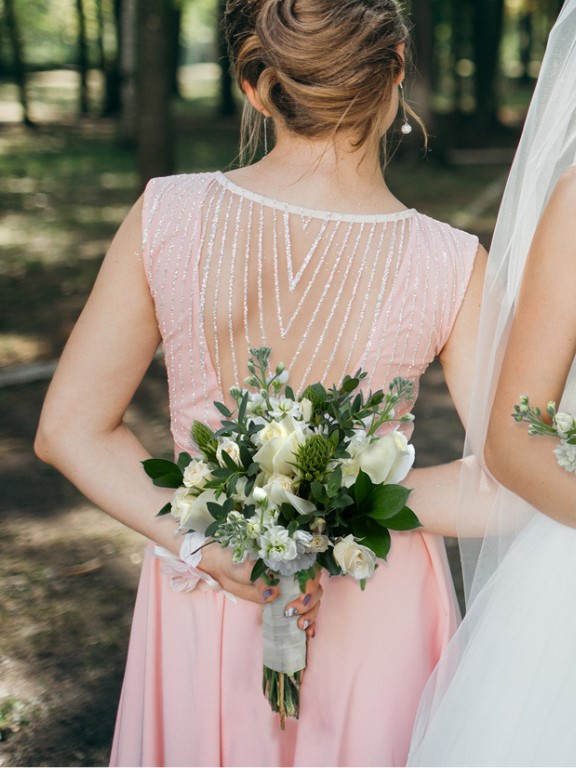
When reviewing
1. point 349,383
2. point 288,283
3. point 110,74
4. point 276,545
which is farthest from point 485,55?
point 276,545

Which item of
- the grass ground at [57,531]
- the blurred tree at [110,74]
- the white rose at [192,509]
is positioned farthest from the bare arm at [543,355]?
the blurred tree at [110,74]

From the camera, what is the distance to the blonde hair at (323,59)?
1.96 m

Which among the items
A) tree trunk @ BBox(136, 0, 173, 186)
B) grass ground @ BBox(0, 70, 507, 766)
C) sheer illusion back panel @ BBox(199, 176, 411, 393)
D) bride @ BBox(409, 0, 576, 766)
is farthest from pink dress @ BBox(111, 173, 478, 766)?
tree trunk @ BBox(136, 0, 173, 186)

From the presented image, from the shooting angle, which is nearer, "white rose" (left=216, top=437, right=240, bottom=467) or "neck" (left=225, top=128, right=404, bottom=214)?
"white rose" (left=216, top=437, right=240, bottom=467)

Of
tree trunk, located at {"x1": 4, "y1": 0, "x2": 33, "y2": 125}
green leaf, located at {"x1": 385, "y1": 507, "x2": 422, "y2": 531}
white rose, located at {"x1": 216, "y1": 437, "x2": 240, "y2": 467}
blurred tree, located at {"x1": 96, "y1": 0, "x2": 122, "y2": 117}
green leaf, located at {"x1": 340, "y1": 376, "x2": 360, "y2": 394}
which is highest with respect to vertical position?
green leaf, located at {"x1": 340, "y1": 376, "x2": 360, "y2": 394}

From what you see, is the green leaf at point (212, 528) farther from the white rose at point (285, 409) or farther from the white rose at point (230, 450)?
the white rose at point (285, 409)

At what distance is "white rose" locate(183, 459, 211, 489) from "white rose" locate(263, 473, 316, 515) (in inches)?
5.3

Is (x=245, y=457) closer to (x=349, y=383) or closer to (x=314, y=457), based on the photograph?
(x=314, y=457)

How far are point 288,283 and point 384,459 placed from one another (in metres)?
0.44

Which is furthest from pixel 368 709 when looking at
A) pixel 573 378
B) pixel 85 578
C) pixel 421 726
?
pixel 85 578

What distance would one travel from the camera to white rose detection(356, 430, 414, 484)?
1911 mm

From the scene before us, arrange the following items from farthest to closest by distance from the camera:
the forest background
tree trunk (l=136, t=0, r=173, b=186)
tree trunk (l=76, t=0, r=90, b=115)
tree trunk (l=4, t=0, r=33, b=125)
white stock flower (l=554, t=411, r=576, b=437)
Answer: tree trunk (l=76, t=0, r=90, b=115), tree trunk (l=4, t=0, r=33, b=125), tree trunk (l=136, t=0, r=173, b=186), the forest background, white stock flower (l=554, t=411, r=576, b=437)

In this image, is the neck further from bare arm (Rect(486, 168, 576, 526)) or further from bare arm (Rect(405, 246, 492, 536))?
bare arm (Rect(486, 168, 576, 526))

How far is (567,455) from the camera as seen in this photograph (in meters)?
1.80
